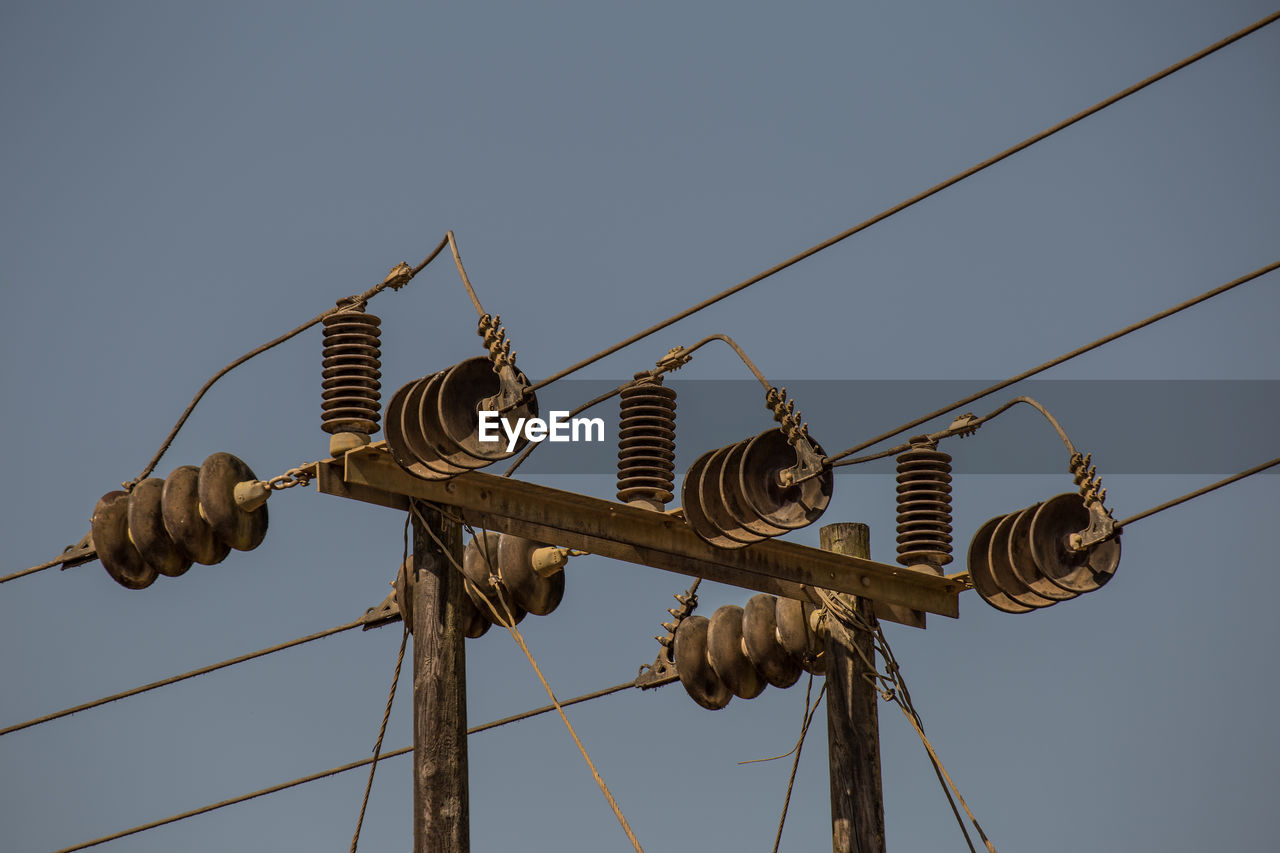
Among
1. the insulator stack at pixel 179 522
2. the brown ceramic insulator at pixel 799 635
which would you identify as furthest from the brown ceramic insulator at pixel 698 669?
the insulator stack at pixel 179 522

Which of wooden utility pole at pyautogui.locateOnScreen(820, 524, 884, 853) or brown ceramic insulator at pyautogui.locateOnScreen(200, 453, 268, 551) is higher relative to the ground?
brown ceramic insulator at pyautogui.locateOnScreen(200, 453, 268, 551)

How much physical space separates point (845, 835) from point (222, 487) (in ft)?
13.1

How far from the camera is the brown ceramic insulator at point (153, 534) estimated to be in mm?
14922

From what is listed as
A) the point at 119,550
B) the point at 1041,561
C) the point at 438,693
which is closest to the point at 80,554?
the point at 119,550

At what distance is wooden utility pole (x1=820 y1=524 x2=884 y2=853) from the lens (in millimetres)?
14609

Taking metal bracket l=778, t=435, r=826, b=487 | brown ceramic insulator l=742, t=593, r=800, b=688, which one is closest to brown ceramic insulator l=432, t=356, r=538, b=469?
metal bracket l=778, t=435, r=826, b=487

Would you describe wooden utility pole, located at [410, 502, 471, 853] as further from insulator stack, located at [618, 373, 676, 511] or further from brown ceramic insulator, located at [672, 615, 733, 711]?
brown ceramic insulator, located at [672, 615, 733, 711]

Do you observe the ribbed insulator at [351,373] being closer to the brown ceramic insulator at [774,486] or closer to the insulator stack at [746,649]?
the brown ceramic insulator at [774,486]

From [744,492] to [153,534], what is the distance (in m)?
3.48

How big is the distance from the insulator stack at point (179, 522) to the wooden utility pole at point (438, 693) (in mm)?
1210

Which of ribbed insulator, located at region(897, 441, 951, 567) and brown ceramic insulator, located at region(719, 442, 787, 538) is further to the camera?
ribbed insulator, located at region(897, 441, 951, 567)

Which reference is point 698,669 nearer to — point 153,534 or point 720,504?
point 720,504

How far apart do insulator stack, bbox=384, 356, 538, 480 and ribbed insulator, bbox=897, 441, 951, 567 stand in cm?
294

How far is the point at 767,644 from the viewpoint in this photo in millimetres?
16000
